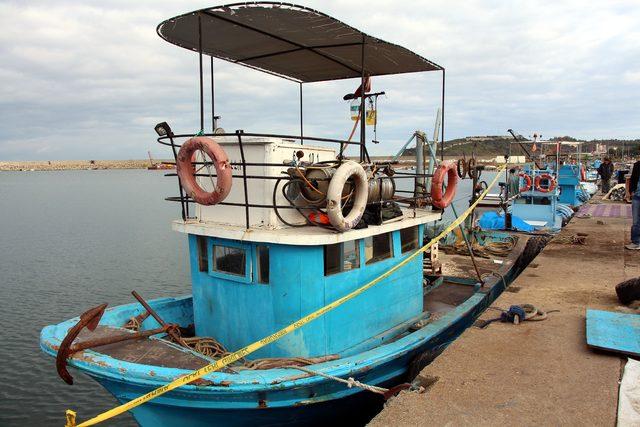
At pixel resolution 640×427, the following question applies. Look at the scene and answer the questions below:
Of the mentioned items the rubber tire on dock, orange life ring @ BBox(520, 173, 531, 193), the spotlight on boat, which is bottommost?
the rubber tire on dock

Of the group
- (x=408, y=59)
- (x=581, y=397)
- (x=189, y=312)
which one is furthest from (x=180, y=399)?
(x=408, y=59)

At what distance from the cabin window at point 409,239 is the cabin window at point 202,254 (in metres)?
2.78

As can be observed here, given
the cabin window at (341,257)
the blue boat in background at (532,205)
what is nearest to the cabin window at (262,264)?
the cabin window at (341,257)

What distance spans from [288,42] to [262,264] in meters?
3.56

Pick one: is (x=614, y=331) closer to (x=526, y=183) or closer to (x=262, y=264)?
(x=262, y=264)

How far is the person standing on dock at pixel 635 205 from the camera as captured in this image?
1030 centimetres

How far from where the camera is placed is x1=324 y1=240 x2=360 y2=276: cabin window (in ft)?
18.9

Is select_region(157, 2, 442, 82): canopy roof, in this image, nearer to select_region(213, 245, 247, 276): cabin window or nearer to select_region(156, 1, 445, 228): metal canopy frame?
select_region(156, 1, 445, 228): metal canopy frame

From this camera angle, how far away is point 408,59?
7859 mm

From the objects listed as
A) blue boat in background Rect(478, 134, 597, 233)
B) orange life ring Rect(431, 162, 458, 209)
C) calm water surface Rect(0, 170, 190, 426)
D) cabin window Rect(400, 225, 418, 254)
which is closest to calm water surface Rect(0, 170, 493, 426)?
calm water surface Rect(0, 170, 190, 426)

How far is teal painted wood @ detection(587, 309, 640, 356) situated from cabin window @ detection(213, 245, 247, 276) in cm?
406

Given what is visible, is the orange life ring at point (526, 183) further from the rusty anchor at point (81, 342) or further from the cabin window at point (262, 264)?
the rusty anchor at point (81, 342)

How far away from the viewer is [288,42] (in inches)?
286

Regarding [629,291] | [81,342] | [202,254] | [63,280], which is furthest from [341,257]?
[63,280]
